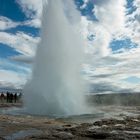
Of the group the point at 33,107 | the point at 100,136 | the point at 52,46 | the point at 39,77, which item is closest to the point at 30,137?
the point at 100,136

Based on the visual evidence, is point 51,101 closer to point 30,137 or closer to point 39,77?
point 39,77

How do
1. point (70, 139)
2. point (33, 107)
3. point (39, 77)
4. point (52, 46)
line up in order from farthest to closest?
point (52, 46) < point (39, 77) < point (33, 107) < point (70, 139)

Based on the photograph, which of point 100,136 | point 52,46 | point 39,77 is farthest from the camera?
point 52,46

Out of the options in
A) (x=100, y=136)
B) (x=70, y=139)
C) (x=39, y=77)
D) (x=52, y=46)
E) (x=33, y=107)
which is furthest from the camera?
(x=52, y=46)

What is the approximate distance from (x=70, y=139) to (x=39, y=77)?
22.3 meters

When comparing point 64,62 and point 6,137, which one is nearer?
point 6,137

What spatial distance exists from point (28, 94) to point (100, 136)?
2116cm

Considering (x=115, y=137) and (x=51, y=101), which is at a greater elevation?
(x=51, y=101)

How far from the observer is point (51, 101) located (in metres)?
33.4

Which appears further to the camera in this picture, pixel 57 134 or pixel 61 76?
pixel 61 76

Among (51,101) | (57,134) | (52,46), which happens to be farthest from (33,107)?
(57,134)

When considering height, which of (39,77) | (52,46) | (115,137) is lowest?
(115,137)

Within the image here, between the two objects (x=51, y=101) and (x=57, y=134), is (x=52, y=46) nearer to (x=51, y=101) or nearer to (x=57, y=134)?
(x=51, y=101)

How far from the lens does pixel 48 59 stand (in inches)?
1446
